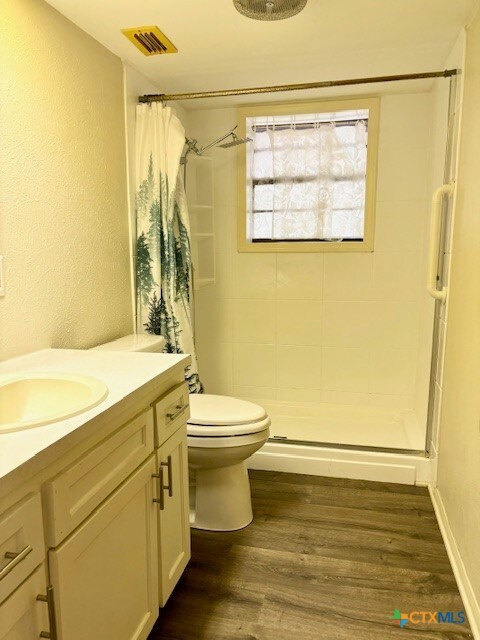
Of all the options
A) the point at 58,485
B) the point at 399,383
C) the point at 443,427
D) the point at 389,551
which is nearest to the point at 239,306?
the point at 399,383

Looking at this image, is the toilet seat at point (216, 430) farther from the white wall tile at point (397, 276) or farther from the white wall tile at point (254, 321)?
the white wall tile at point (397, 276)

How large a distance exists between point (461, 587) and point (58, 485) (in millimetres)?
1466

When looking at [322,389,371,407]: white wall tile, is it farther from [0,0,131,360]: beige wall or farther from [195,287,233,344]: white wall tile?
[0,0,131,360]: beige wall

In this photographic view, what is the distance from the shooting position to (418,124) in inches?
108

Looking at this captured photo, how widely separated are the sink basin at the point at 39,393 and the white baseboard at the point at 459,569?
1365mm

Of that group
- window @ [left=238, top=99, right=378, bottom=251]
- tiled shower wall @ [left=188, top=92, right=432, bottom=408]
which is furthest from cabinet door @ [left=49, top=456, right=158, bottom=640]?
window @ [left=238, top=99, right=378, bottom=251]

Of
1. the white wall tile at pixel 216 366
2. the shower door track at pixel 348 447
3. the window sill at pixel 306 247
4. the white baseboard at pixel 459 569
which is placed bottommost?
the white baseboard at pixel 459 569

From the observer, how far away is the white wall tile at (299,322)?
3082 mm

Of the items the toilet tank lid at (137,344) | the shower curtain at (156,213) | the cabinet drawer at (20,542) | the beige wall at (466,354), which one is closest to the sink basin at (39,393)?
the cabinet drawer at (20,542)

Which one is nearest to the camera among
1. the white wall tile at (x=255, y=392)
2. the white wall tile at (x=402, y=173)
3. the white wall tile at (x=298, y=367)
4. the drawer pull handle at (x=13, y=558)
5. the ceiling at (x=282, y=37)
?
the drawer pull handle at (x=13, y=558)

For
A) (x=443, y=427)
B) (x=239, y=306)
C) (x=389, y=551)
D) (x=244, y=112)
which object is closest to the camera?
(x=389, y=551)

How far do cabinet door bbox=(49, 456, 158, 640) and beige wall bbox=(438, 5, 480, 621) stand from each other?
1047mm

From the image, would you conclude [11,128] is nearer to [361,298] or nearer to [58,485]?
[58,485]

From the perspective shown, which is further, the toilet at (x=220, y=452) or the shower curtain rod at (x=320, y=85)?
the shower curtain rod at (x=320, y=85)
